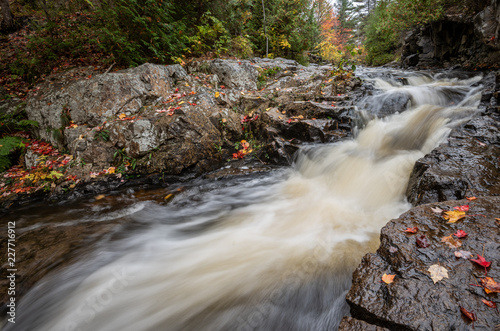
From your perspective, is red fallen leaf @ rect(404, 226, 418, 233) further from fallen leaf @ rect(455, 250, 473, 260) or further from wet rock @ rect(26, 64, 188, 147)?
wet rock @ rect(26, 64, 188, 147)

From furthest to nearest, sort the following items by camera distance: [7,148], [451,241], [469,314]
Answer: [7,148] < [451,241] < [469,314]

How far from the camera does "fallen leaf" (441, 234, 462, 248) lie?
5.78 feet

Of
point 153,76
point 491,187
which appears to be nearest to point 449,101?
point 491,187

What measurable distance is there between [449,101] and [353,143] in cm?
341

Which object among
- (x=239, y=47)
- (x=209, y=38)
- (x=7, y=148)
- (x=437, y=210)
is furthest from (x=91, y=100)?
(x=437, y=210)

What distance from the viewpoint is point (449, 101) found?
5840mm

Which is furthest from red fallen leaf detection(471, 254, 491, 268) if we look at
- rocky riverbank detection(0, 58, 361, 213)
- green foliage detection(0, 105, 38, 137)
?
green foliage detection(0, 105, 38, 137)

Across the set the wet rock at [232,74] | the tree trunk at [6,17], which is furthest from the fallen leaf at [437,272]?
the tree trunk at [6,17]

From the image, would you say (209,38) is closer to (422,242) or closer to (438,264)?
(422,242)

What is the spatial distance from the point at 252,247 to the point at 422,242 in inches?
82.7

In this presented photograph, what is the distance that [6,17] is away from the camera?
9.32 m

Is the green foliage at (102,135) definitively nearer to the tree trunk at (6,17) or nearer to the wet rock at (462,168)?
the wet rock at (462,168)

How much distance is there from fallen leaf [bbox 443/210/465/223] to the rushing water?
0.91 meters

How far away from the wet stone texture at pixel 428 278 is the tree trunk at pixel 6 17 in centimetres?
1650
